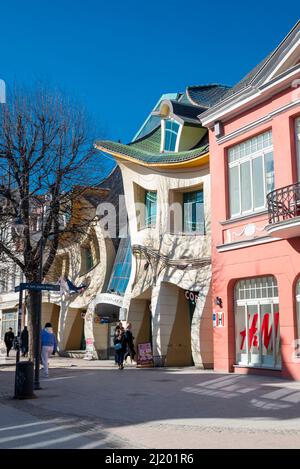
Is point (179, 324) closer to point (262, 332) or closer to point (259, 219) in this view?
point (262, 332)

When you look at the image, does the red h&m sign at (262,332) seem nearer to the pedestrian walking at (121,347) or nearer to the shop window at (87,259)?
the pedestrian walking at (121,347)

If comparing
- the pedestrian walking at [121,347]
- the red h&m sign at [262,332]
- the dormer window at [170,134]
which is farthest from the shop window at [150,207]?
the red h&m sign at [262,332]

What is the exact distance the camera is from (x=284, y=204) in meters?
15.6

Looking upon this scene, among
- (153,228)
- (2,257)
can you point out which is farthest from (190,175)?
(2,257)

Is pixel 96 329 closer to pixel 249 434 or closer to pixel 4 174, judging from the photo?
pixel 4 174

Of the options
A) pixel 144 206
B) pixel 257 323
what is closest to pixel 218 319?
pixel 257 323

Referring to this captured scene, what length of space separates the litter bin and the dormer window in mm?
14573

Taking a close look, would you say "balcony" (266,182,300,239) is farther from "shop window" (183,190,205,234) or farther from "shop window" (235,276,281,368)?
"shop window" (183,190,205,234)

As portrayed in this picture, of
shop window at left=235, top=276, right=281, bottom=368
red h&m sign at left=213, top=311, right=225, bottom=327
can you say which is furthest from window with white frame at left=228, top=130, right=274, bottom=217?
red h&m sign at left=213, top=311, right=225, bottom=327

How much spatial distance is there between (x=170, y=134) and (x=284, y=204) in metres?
10.6

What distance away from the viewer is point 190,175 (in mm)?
22641
